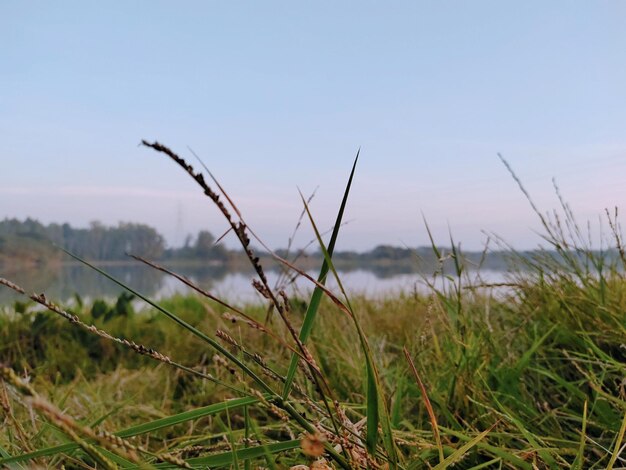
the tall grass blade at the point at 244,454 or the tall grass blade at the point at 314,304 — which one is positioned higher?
the tall grass blade at the point at 314,304

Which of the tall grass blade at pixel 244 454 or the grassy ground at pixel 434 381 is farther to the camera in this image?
the grassy ground at pixel 434 381

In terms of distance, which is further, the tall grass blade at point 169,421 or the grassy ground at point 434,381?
the grassy ground at point 434,381

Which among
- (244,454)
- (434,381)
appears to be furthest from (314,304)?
(434,381)

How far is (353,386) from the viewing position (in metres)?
2.19

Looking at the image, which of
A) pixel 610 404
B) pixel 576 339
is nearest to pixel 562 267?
pixel 576 339

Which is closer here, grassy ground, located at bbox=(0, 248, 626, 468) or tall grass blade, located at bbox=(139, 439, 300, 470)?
tall grass blade, located at bbox=(139, 439, 300, 470)

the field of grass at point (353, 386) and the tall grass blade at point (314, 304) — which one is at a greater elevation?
the tall grass blade at point (314, 304)

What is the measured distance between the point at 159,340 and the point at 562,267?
9.71 feet

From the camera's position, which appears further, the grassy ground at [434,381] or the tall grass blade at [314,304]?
the grassy ground at [434,381]

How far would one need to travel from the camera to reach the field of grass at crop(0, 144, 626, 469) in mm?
792

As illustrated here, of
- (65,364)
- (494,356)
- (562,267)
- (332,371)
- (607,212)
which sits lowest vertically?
(65,364)

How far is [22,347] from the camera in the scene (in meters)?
4.16

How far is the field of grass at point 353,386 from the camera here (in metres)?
0.79

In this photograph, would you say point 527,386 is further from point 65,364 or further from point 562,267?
point 65,364
